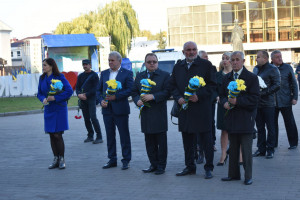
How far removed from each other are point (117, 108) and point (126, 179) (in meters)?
1.39

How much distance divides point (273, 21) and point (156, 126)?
6896cm

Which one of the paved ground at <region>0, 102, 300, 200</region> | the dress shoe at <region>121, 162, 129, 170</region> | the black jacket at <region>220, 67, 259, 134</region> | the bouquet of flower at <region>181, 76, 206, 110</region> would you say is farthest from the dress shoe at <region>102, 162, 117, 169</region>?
the black jacket at <region>220, 67, 259, 134</region>

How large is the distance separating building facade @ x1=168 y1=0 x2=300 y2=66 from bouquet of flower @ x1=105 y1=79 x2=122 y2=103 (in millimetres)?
66723

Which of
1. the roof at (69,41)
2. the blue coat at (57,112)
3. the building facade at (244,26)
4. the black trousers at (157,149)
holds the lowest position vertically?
the black trousers at (157,149)

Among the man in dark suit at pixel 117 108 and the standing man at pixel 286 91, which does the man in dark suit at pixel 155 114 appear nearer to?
the man in dark suit at pixel 117 108

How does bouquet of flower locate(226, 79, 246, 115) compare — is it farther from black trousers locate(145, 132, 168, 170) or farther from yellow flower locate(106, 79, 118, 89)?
yellow flower locate(106, 79, 118, 89)

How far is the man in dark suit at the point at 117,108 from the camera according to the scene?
8.45m

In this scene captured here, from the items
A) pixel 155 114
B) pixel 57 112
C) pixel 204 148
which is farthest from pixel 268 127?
pixel 57 112

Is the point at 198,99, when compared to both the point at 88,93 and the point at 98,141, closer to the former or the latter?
the point at 88,93

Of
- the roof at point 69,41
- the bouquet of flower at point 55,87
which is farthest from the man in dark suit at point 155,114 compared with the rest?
the roof at point 69,41

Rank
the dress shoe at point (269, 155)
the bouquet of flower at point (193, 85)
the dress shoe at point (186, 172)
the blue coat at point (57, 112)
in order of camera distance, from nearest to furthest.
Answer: the bouquet of flower at point (193, 85), the dress shoe at point (186, 172), the blue coat at point (57, 112), the dress shoe at point (269, 155)

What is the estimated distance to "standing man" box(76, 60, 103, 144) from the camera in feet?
38.5

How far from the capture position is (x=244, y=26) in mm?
74625

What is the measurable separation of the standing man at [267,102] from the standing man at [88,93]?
421 centimetres
